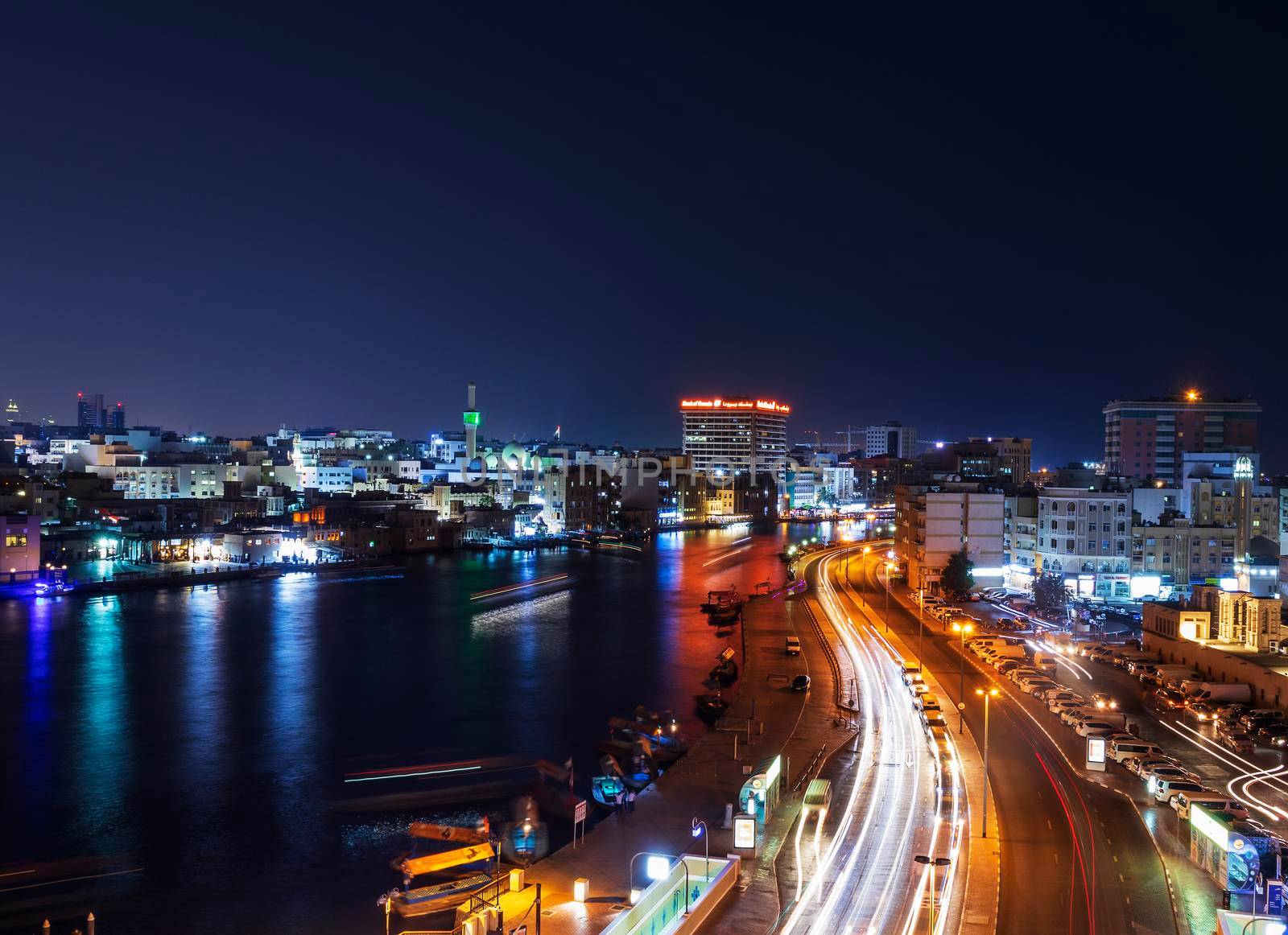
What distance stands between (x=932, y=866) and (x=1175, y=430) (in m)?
28.7

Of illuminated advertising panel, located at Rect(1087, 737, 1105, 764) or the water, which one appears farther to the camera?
illuminated advertising panel, located at Rect(1087, 737, 1105, 764)

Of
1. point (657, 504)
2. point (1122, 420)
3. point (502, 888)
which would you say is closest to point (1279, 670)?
point (502, 888)

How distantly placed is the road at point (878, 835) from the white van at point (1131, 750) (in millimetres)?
1289

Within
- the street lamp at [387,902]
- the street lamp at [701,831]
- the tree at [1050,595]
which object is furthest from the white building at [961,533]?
the street lamp at [387,902]

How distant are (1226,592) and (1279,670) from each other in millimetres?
1673

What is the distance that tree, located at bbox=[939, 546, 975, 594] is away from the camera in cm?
1628

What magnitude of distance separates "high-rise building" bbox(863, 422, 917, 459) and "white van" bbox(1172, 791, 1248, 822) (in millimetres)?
67995

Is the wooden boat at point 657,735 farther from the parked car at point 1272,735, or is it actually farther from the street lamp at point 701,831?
the parked car at point 1272,735

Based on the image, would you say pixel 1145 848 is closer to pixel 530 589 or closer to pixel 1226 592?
pixel 1226 592

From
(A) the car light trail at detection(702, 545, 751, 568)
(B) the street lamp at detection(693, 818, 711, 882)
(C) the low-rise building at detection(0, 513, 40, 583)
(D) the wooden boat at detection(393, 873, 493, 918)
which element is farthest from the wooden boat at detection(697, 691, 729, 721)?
(C) the low-rise building at detection(0, 513, 40, 583)

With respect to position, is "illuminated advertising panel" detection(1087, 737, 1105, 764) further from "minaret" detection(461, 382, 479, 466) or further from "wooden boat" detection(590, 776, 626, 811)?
"minaret" detection(461, 382, 479, 466)

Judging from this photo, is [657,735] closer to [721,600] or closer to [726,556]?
[721,600]

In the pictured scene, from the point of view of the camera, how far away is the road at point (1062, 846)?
4.66 meters

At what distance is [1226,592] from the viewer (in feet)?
35.0
